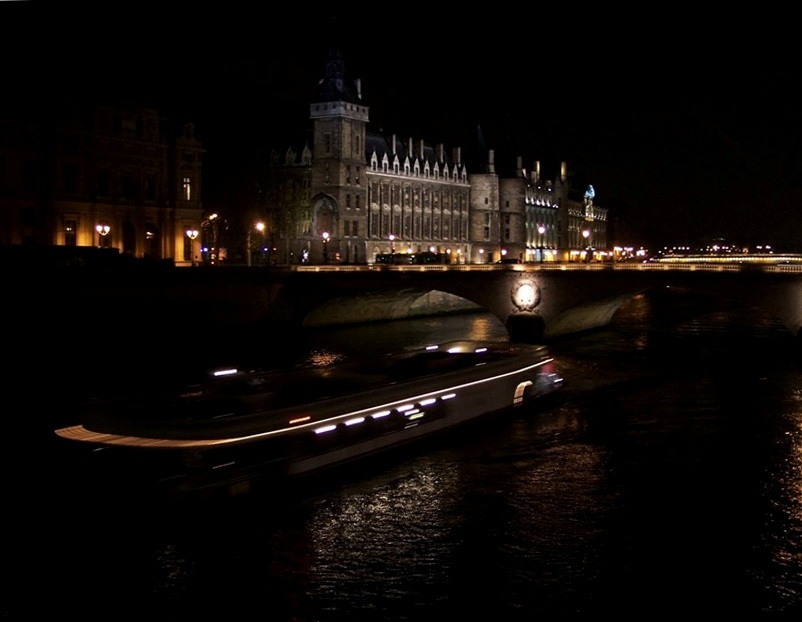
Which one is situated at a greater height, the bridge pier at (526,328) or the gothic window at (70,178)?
the gothic window at (70,178)

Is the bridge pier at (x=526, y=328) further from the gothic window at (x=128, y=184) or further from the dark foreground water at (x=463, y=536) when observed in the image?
the gothic window at (x=128, y=184)

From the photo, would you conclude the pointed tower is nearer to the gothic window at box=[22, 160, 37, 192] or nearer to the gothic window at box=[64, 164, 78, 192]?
the gothic window at box=[64, 164, 78, 192]

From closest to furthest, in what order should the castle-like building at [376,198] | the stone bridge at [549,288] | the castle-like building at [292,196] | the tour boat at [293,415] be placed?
1. the tour boat at [293,415]
2. the stone bridge at [549,288]
3. the castle-like building at [292,196]
4. the castle-like building at [376,198]

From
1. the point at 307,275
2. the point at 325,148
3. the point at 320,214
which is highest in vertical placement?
the point at 325,148

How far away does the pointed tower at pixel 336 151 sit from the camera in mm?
125438

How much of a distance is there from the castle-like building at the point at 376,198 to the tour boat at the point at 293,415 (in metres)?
72.7

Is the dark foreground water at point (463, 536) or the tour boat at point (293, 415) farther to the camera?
the tour boat at point (293, 415)

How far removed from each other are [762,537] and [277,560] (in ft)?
41.8

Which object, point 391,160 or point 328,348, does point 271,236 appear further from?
point 328,348

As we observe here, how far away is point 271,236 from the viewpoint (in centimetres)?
12962

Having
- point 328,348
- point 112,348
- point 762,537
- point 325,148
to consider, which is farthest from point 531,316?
point 325,148

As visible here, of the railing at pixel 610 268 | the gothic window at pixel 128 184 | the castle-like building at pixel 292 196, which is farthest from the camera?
the gothic window at pixel 128 184

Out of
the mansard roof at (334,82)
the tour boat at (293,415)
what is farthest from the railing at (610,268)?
the mansard roof at (334,82)

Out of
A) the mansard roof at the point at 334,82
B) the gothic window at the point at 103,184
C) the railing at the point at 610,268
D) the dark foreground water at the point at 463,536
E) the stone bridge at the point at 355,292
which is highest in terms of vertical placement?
the mansard roof at the point at 334,82
